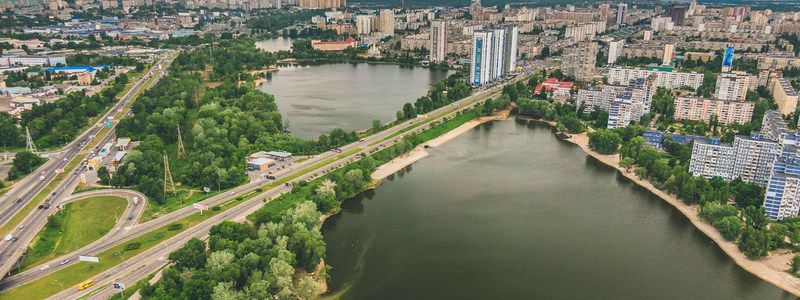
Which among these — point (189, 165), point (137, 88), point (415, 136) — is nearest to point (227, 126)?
point (189, 165)

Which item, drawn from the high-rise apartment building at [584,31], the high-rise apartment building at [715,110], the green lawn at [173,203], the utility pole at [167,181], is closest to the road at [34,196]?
the green lawn at [173,203]

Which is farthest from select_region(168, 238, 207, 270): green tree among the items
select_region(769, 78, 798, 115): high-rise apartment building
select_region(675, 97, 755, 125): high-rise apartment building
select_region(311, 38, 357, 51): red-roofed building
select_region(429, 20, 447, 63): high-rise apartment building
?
select_region(311, 38, 357, 51): red-roofed building

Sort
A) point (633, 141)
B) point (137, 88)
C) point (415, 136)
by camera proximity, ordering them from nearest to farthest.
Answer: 1. point (633, 141)
2. point (415, 136)
3. point (137, 88)

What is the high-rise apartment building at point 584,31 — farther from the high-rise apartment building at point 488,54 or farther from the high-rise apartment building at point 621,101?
the high-rise apartment building at point 621,101

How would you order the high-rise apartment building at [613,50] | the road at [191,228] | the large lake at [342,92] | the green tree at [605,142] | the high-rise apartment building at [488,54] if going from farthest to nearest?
1. the high-rise apartment building at [613,50]
2. the high-rise apartment building at [488,54]
3. the large lake at [342,92]
4. the green tree at [605,142]
5. the road at [191,228]

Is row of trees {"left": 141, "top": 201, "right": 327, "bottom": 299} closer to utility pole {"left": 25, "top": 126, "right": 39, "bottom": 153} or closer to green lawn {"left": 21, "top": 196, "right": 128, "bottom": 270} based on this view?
green lawn {"left": 21, "top": 196, "right": 128, "bottom": 270}

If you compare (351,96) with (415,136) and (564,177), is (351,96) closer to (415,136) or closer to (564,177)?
(415,136)
